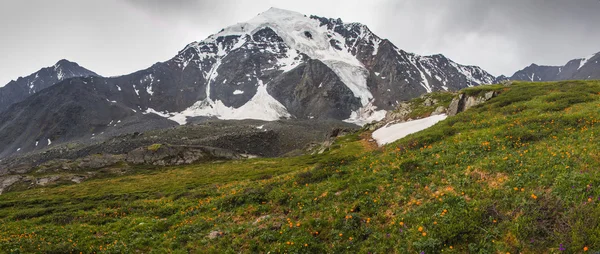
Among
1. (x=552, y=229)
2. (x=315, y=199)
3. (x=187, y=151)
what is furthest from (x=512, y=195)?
(x=187, y=151)

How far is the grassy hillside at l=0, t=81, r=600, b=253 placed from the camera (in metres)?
8.71

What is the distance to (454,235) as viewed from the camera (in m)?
8.96

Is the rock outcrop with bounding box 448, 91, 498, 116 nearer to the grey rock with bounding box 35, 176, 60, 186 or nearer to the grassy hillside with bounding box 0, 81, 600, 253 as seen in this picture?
the grassy hillside with bounding box 0, 81, 600, 253

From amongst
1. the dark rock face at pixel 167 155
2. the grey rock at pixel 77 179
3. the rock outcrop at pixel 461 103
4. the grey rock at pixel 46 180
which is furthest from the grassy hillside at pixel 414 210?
the dark rock face at pixel 167 155

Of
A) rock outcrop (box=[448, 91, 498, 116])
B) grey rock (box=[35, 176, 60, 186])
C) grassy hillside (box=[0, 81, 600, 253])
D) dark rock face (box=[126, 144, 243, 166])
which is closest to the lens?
grassy hillside (box=[0, 81, 600, 253])

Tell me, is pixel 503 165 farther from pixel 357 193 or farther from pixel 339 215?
pixel 339 215

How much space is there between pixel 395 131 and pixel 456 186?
48892mm

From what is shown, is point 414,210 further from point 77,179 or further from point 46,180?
point 46,180

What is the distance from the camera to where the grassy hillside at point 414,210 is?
8711 mm

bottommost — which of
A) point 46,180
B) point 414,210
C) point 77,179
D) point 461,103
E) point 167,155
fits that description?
point 77,179

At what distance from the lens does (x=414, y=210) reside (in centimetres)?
1133

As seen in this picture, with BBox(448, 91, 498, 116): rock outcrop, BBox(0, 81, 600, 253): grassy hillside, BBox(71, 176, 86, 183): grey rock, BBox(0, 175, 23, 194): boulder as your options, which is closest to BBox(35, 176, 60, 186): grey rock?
BBox(71, 176, 86, 183): grey rock

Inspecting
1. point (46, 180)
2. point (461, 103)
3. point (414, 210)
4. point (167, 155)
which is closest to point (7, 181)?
point (46, 180)

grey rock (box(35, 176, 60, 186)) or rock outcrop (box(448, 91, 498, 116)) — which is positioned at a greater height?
rock outcrop (box(448, 91, 498, 116))
